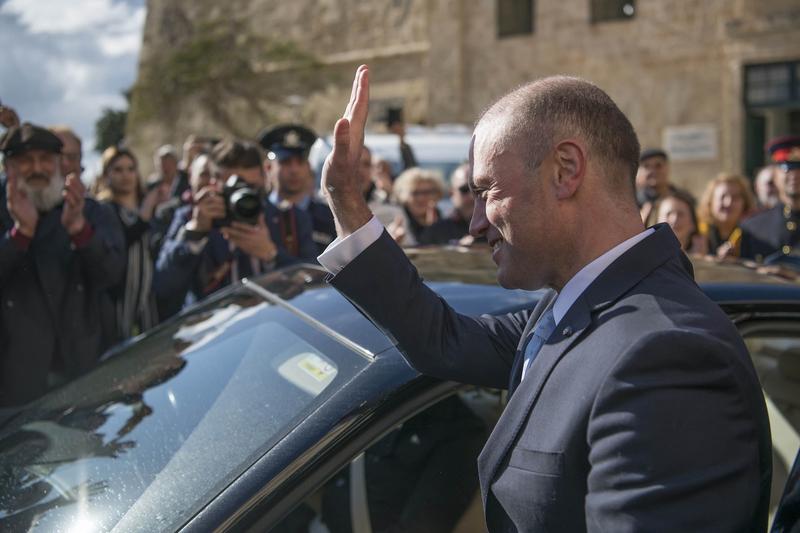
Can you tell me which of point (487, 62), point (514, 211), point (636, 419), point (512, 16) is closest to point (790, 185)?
point (514, 211)

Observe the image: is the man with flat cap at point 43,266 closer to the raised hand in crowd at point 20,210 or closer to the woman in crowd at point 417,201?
the raised hand in crowd at point 20,210

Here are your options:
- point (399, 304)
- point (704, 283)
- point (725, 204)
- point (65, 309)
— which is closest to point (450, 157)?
point (725, 204)

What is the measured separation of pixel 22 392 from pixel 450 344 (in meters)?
2.47

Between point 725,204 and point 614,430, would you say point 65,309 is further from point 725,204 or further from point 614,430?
point 725,204

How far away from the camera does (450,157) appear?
9883 mm

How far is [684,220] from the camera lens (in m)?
4.64

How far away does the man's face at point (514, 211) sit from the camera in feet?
4.49

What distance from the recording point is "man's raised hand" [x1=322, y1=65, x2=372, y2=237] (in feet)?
4.84

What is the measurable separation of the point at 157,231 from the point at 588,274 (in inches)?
182

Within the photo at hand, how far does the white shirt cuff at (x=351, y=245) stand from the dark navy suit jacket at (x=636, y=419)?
1 cm

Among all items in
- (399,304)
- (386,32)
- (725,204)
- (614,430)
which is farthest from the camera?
(386,32)

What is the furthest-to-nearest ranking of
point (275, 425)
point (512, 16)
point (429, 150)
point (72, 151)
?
point (512, 16), point (429, 150), point (72, 151), point (275, 425)

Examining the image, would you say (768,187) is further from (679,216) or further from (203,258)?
(203,258)

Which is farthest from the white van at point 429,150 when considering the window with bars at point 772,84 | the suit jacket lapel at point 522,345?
the suit jacket lapel at point 522,345
